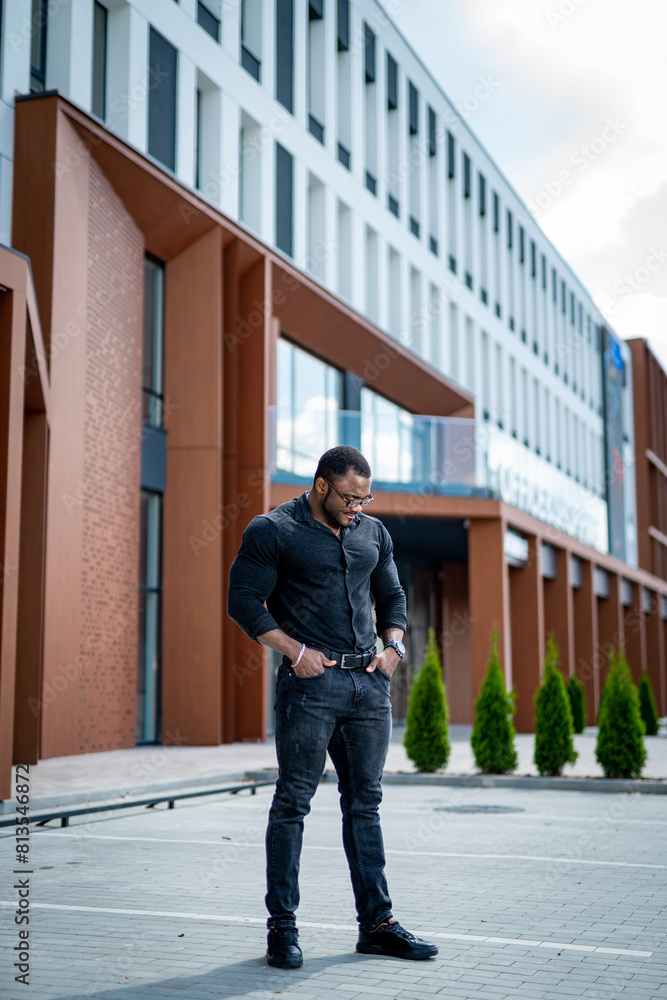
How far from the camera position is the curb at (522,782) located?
1291cm

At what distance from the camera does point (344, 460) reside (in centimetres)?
483

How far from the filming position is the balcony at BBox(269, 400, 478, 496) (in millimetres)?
20719

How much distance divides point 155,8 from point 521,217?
71.2 ft

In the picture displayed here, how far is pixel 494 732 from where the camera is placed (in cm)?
1405

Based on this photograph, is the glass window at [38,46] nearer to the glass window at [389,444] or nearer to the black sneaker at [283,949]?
the glass window at [389,444]

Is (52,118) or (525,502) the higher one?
(52,118)

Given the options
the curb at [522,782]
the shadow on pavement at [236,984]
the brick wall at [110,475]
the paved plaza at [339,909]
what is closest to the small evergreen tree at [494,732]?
the curb at [522,782]

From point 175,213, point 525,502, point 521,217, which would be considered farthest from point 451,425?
point 521,217

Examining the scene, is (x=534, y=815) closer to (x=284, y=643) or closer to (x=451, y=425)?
(x=284, y=643)

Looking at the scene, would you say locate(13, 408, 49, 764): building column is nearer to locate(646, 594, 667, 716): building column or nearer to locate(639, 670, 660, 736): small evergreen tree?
locate(639, 670, 660, 736): small evergreen tree

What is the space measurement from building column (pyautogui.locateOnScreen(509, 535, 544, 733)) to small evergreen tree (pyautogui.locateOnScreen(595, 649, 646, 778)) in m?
11.5

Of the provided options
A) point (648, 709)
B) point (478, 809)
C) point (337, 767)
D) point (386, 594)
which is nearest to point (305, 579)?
point (386, 594)

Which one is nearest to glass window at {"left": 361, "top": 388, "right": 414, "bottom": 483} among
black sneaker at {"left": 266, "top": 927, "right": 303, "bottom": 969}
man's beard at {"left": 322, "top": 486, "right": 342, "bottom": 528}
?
man's beard at {"left": 322, "top": 486, "right": 342, "bottom": 528}

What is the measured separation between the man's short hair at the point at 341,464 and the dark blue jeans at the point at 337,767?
836 mm
